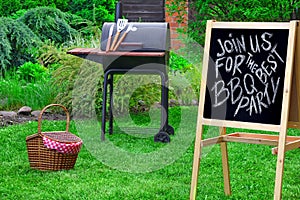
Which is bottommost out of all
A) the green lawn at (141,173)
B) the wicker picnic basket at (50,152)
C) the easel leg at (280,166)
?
the green lawn at (141,173)

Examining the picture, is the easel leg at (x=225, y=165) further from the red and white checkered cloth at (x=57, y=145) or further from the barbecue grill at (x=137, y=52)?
the barbecue grill at (x=137, y=52)

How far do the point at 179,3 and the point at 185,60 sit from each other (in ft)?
3.11

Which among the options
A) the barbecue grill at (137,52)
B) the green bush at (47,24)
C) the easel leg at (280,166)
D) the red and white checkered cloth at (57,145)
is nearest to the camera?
the easel leg at (280,166)

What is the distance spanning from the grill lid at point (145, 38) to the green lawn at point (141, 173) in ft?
3.20

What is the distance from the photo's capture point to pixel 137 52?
6.59m

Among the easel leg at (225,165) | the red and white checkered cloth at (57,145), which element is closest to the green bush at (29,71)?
the red and white checkered cloth at (57,145)

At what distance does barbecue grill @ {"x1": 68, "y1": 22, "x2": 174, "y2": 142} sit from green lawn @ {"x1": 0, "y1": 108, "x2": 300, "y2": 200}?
1.62 feet

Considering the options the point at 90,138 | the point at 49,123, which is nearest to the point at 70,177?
the point at 90,138

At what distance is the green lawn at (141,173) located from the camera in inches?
185

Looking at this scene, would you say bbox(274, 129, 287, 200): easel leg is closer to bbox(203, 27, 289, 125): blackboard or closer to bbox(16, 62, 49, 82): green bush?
bbox(203, 27, 289, 125): blackboard

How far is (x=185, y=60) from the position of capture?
1074cm

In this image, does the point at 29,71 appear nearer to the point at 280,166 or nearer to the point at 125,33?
the point at 125,33

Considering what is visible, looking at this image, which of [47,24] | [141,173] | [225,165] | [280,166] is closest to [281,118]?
[280,166]

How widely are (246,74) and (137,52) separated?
101 inches
